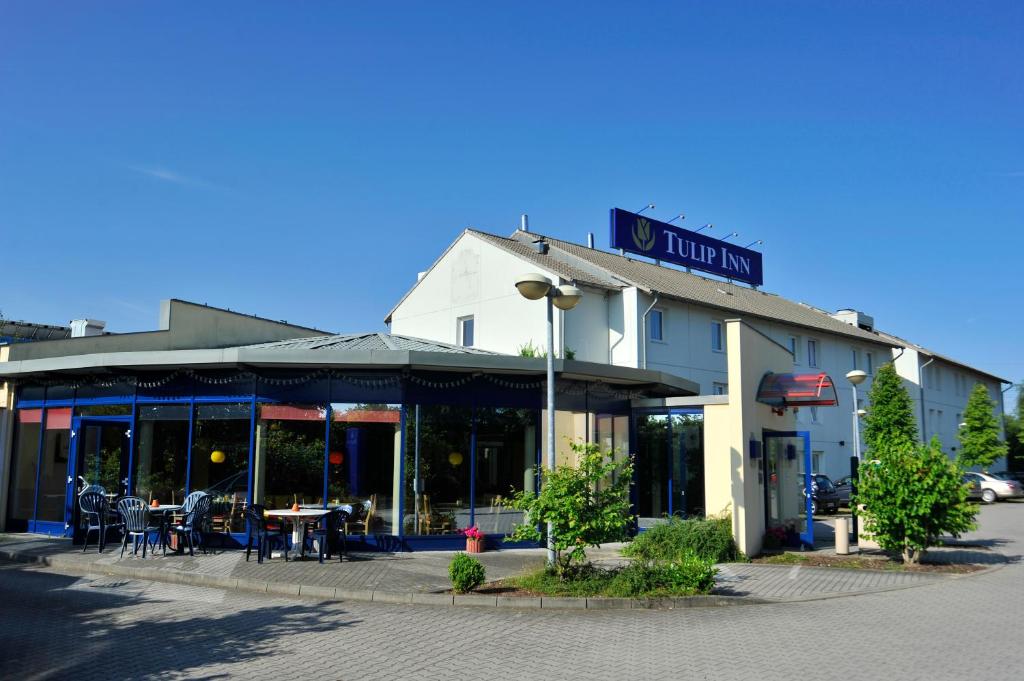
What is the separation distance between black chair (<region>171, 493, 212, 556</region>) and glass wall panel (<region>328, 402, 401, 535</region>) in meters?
2.22

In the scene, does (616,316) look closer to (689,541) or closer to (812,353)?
(812,353)

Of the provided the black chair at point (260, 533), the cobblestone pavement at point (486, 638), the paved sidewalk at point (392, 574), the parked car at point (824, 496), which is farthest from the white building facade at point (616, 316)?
the cobblestone pavement at point (486, 638)

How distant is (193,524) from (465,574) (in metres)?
6.09

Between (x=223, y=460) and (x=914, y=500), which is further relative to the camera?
(x=223, y=460)

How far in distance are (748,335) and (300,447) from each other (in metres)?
8.95

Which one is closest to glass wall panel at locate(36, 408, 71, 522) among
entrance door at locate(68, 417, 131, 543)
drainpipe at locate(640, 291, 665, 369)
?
entrance door at locate(68, 417, 131, 543)

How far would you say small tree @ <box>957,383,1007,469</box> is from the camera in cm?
4288

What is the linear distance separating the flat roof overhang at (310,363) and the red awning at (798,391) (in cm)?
260

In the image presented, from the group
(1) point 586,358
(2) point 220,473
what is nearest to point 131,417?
(2) point 220,473

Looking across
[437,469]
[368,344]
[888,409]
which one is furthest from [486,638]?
[888,409]

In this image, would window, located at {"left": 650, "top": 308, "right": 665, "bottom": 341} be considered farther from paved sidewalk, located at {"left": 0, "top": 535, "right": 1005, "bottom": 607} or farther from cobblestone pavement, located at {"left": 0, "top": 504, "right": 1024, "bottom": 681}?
cobblestone pavement, located at {"left": 0, "top": 504, "right": 1024, "bottom": 681}

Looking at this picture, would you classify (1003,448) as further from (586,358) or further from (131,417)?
(131,417)

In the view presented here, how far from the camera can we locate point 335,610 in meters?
10.1

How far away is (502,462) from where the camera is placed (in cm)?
1596
